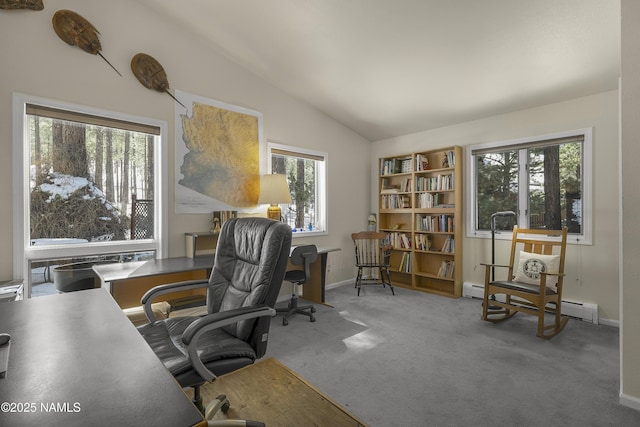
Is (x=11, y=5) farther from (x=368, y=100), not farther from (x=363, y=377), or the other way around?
(x=363, y=377)

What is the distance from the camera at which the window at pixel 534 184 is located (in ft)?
11.5

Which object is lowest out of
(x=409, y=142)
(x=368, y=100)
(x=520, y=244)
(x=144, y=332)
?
(x=144, y=332)

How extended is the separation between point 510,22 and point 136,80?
3406 mm

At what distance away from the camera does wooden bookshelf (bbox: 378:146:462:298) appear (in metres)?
4.35

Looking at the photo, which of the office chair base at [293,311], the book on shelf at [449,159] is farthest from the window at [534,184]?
the office chair base at [293,311]

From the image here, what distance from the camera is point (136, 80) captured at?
9.96 feet

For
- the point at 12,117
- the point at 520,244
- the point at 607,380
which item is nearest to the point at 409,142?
the point at 520,244

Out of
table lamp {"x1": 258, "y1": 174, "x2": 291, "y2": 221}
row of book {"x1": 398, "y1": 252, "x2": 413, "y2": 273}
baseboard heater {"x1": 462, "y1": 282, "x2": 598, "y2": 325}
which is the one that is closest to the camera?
baseboard heater {"x1": 462, "y1": 282, "x2": 598, "y2": 325}

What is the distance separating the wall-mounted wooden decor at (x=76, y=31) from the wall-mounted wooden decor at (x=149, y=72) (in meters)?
0.31

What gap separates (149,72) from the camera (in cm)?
308

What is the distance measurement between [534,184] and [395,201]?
1888 millimetres

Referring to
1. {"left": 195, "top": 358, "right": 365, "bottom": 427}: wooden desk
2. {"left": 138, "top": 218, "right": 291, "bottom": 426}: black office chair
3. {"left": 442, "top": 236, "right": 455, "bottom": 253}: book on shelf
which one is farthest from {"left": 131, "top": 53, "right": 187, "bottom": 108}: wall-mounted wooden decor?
{"left": 442, "top": 236, "right": 455, "bottom": 253}: book on shelf

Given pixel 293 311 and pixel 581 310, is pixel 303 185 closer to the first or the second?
pixel 293 311

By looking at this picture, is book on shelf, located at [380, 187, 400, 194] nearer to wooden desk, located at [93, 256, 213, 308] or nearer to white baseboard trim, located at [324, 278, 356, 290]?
white baseboard trim, located at [324, 278, 356, 290]
